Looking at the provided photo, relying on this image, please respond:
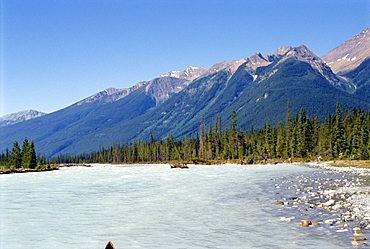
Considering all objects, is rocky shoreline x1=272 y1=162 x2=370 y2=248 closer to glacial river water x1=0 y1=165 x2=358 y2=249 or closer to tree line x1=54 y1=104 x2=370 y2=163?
glacial river water x1=0 y1=165 x2=358 y2=249

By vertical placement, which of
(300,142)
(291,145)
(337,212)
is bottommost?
(337,212)

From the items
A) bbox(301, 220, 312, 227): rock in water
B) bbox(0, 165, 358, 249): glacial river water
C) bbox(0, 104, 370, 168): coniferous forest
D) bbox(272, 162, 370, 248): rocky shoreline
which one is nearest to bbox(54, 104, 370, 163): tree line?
bbox(0, 104, 370, 168): coniferous forest

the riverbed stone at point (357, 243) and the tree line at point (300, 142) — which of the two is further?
the tree line at point (300, 142)

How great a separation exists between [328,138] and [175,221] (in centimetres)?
10644

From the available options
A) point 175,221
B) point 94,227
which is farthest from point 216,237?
point 94,227

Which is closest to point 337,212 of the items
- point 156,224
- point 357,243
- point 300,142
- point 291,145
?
point 357,243

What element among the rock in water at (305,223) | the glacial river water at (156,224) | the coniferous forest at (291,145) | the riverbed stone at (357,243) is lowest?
the glacial river water at (156,224)

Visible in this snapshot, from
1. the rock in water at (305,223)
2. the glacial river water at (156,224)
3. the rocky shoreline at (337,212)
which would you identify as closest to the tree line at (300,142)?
the rocky shoreline at (337,212)

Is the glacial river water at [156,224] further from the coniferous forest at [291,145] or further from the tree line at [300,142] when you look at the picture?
the coniferous forest at [291,145]

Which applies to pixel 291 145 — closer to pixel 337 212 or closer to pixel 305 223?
pixel 337 212

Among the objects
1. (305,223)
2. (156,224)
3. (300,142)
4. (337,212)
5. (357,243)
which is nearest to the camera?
(357,243)

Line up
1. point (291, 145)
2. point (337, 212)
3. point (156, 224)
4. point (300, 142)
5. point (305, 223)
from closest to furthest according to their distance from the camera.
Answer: point (305, 223) < point (156, 224) < point (337, 212) < point (300, 142) < point (291, 145)

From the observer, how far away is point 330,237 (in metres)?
13.3

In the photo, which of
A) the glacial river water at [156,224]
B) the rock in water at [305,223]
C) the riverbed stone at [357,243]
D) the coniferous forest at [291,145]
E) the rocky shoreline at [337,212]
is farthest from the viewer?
the coniferous forest at [291,145]
